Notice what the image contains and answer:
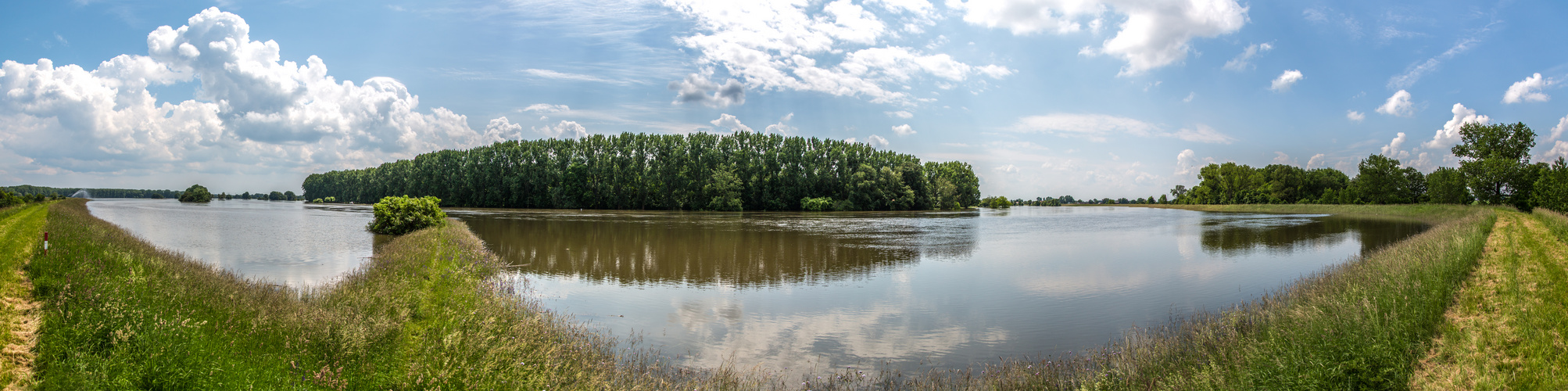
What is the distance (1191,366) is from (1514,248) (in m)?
14.0

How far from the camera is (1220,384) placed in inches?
209

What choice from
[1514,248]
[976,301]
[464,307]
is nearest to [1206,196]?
[1514,248]

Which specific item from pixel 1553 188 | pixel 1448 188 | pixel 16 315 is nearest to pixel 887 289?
pixel 16 315

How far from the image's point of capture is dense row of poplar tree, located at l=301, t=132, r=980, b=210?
244 ft

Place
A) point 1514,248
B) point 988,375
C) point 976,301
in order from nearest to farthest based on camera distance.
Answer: point 988,375 < point 976,301 < point 1514,248

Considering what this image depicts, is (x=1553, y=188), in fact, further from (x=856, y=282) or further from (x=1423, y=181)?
(x=856, y=282)

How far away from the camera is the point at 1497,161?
4528cm

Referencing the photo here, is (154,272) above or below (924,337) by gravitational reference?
above

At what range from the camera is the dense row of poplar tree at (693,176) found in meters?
74.4

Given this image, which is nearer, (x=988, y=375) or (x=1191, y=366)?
(x=1191, y=366)

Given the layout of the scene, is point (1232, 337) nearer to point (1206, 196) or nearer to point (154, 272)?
point (154, 272)

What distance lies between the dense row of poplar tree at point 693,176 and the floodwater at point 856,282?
46.1 meters

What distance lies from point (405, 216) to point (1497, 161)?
2820 inches

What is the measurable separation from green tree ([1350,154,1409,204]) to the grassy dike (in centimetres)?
8123
